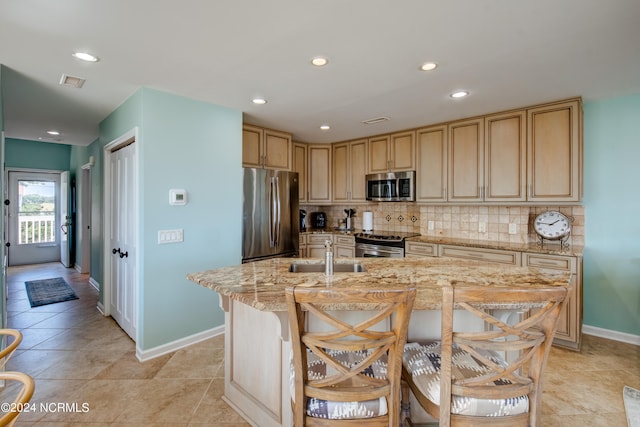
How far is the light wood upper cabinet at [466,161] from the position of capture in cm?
351

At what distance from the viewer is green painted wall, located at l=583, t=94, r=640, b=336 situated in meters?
2.98

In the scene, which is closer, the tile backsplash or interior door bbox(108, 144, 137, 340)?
interior door bbox(108, 144, 137, 340)

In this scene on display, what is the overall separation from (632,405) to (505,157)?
2272mm

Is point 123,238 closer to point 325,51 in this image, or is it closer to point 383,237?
point 325,51

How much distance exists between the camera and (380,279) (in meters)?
1.76

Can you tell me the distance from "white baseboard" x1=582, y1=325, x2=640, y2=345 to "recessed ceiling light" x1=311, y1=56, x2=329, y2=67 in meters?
3.68

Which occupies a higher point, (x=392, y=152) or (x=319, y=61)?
(x=319, y=61)

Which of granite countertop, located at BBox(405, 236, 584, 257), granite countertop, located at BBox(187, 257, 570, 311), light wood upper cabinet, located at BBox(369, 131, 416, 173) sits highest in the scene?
light wood upper cabinet, located at BBox(369, 131, 416, 173)

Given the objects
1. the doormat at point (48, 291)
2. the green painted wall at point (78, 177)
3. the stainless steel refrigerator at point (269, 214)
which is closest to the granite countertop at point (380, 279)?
the stainless steel refrigerator at point (269, 214)

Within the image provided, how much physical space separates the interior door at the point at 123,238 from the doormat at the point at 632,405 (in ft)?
12.7

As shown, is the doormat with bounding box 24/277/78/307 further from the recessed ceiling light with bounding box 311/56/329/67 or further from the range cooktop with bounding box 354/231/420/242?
the recessed ceiling light with bounding box 311/56/329/67

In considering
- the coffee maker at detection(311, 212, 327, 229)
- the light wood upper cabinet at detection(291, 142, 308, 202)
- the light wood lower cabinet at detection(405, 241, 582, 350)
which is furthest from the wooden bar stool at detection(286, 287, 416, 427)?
the coffee maker at detection(311, 212, 327, 229)

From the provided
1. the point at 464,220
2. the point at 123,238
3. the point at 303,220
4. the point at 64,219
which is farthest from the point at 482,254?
the point at 64,219

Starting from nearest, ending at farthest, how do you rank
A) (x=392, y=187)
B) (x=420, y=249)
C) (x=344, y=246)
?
(x=420, y=249)
(x=392, y=187)
(x=344, y=246)
